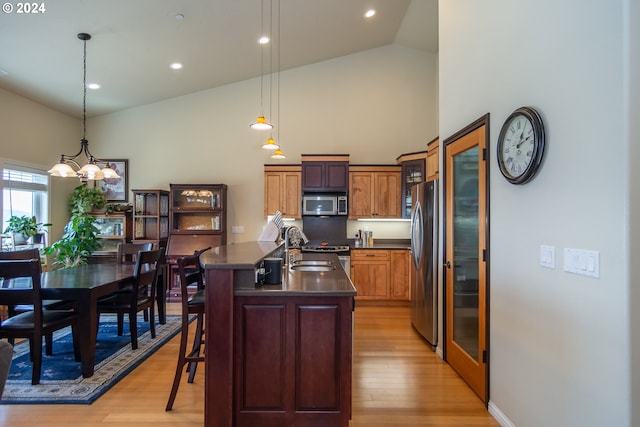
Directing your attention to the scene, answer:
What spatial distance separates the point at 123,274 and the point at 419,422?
10.2 feet

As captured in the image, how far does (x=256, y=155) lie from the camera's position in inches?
238

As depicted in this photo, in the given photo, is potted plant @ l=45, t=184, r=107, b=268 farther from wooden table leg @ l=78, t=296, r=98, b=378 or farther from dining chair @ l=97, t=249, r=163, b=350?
wooden table leg @ l=78, t=296, r=98, b=378

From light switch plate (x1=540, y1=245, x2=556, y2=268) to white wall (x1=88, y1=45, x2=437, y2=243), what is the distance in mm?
4083

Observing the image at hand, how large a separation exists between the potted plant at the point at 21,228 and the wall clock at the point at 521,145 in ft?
19.0

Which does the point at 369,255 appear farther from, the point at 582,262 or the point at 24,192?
the point at 24,192

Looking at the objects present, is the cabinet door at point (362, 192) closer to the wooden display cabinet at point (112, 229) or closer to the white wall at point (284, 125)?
the white wall at point (284, 125)

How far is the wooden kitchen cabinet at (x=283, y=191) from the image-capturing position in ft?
18.7

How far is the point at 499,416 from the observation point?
2.24 meters

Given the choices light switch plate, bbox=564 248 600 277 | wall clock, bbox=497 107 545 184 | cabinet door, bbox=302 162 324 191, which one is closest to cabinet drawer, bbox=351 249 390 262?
cabinet door, bbox=302 162 324 191

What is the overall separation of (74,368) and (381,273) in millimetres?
3991

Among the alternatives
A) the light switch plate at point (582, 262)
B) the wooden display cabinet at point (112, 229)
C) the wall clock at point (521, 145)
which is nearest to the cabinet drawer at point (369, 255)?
the wall clock at point (521, 145)

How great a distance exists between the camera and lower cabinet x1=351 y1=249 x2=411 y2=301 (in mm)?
5246

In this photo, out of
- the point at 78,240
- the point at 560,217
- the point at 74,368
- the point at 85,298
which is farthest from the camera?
the point at 78,240

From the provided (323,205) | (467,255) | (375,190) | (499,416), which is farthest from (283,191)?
(499,416)
